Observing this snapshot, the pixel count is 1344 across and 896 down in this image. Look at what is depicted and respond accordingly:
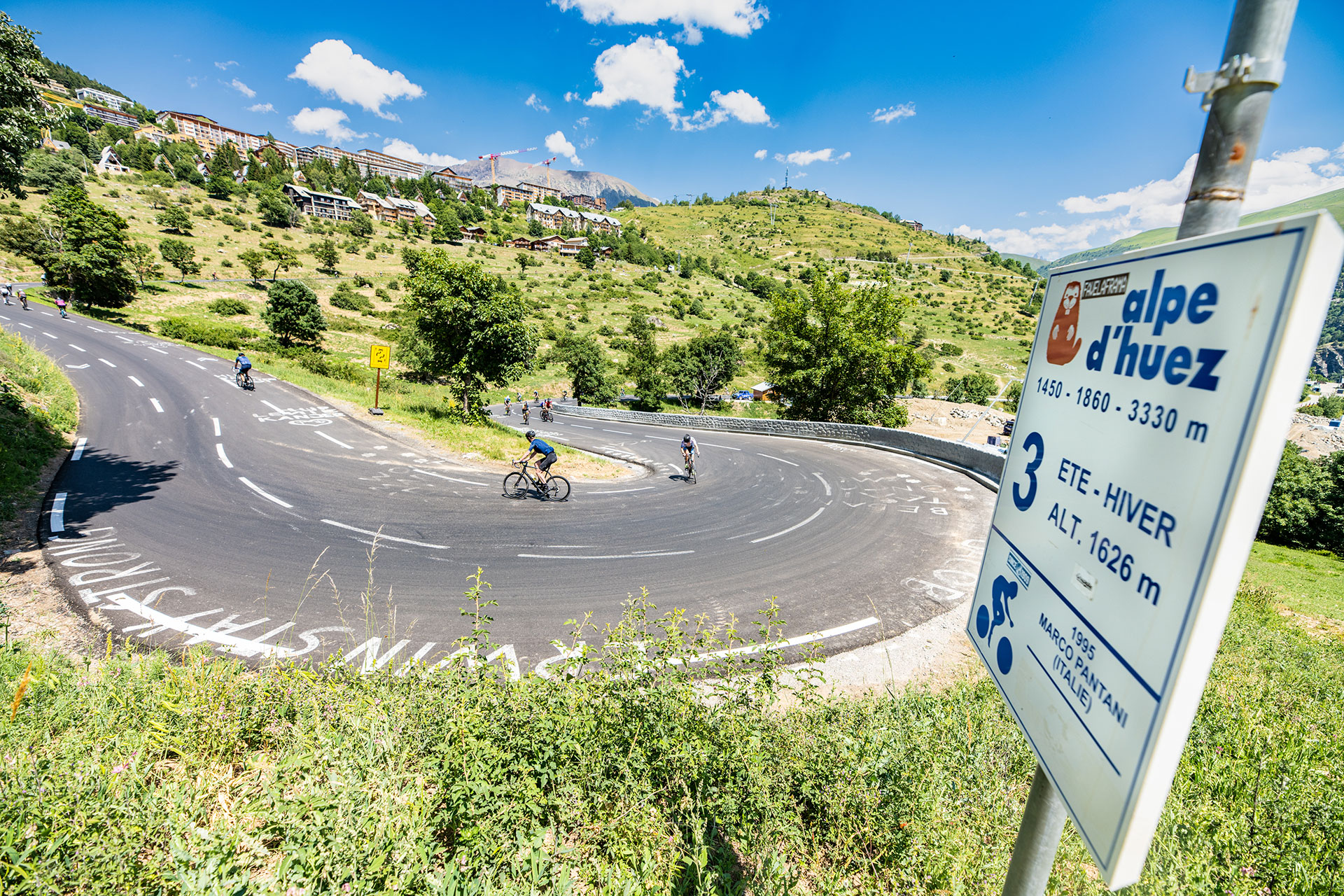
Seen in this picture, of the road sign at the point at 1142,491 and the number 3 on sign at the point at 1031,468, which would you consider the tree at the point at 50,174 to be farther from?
the road sign at the point at 1142,491

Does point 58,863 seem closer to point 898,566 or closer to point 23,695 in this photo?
point 23,695

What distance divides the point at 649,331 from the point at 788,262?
86113 millimetres

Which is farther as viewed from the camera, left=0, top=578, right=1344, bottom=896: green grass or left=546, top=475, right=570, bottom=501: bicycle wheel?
left=546, top=475, right=570, bottom=501: bicycle wheel

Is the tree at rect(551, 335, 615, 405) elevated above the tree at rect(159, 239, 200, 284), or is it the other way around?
the tree at rect(159, 239, 200, 284)

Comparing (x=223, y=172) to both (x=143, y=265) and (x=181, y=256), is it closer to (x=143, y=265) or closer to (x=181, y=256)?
(x=181, y=256)

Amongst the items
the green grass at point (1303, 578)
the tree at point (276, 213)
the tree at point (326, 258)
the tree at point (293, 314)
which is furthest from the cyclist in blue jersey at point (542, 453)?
the tree at point (276, 213)

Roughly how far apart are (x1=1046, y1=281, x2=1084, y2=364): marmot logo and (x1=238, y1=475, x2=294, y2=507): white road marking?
555 inches

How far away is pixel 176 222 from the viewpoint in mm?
73000

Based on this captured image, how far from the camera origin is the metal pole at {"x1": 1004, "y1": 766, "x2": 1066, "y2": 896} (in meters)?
1.97

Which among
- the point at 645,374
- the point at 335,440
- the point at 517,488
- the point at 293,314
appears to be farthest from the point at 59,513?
the point at 645,374

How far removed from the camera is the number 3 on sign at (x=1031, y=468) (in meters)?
2.16

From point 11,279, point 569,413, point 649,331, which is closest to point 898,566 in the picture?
point 569,413

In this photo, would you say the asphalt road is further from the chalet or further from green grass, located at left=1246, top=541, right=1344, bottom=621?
the chalet

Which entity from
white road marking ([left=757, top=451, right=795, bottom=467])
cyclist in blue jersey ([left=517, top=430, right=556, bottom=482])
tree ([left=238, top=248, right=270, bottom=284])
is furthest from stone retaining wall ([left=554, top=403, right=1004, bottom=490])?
tree ([left=238, top=248, right=270, bottom=284])
